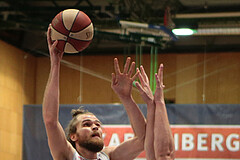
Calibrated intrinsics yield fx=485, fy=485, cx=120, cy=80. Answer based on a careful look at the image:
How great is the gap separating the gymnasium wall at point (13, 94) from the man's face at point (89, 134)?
4.07 meters

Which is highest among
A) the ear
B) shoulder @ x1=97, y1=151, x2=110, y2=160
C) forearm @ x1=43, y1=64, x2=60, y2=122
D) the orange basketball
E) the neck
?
the orange basketball

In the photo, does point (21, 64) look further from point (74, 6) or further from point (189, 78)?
point (189, 78)

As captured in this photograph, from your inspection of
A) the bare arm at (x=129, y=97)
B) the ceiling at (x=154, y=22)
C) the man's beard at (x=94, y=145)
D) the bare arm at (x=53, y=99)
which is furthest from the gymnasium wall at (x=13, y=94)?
the bare arm at (x=129, y=97)

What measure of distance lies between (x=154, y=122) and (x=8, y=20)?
20.7ft

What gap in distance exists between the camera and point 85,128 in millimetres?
4359

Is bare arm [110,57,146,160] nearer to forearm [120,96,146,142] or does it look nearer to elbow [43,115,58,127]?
forearm [120,96,146,142]

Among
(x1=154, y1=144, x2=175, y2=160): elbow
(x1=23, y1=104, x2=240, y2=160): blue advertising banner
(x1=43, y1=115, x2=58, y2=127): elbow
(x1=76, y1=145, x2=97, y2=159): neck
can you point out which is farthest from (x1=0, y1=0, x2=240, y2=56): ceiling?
(x1=154, y1=144, x2=175, y2=160): elbow

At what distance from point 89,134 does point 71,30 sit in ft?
3.08

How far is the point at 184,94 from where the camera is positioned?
812 cm

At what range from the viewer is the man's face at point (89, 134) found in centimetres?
423

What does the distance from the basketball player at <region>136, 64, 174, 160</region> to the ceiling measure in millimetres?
4660

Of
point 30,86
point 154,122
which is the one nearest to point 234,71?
point 30,86

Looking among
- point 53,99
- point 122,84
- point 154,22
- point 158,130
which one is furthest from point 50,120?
point 154,22

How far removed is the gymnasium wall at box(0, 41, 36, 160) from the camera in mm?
8469
